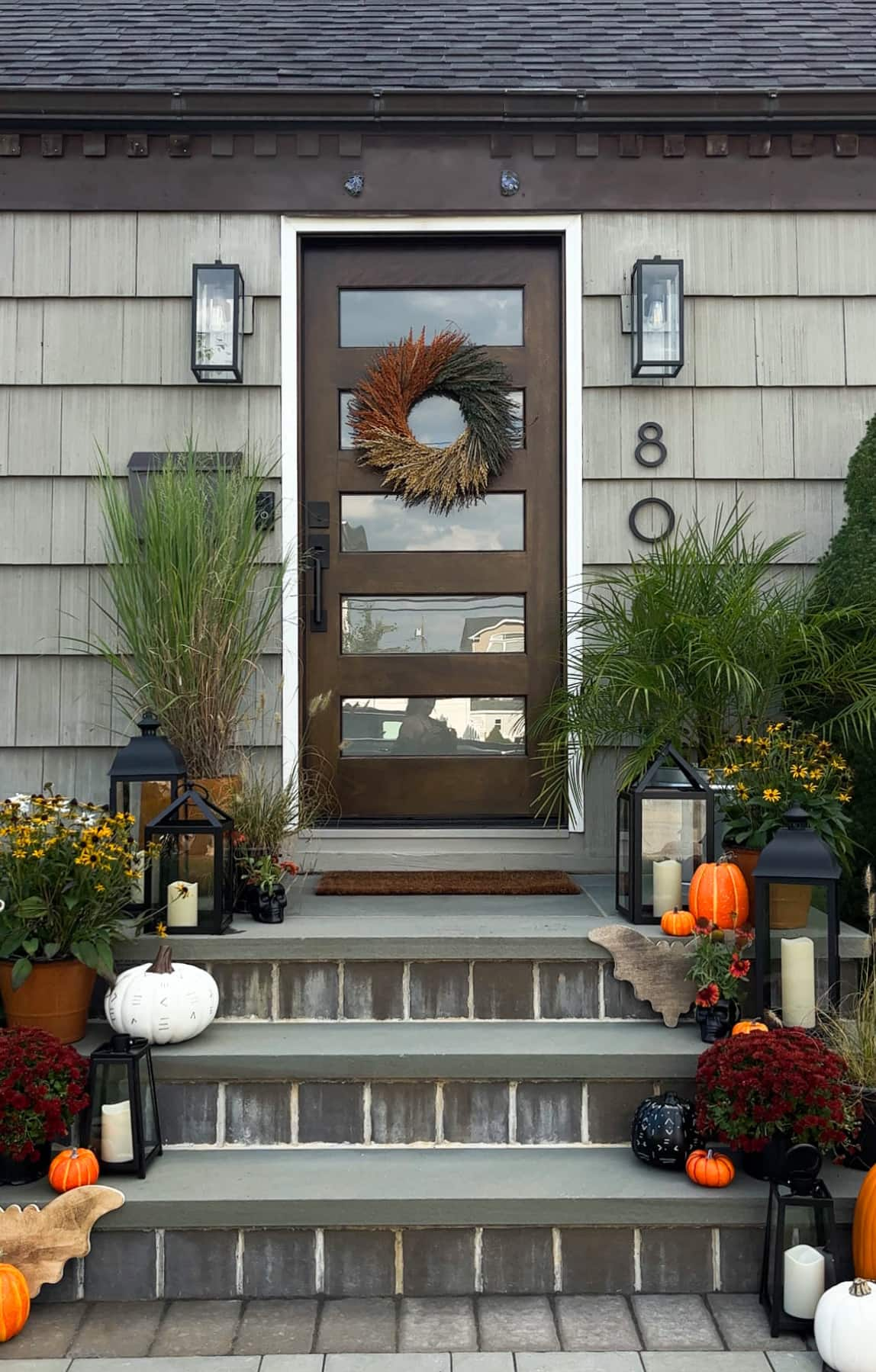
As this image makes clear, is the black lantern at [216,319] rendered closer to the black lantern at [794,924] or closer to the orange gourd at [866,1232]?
the black lantern at [794,924]

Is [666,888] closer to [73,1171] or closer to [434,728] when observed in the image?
[434,728]

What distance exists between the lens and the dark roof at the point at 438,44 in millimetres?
3443

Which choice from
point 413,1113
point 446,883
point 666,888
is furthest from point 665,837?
point 413,1113

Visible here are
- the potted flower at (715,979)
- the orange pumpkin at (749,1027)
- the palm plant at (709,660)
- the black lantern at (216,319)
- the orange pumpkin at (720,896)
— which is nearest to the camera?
the orange pumpkin at (749,1027)

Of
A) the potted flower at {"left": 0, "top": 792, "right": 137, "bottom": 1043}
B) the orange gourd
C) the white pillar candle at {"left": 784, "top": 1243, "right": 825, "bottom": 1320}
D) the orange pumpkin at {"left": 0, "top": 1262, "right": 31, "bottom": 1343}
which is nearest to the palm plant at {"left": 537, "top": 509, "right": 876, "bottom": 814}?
the orange gourd

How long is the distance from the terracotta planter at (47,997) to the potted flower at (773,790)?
152cm

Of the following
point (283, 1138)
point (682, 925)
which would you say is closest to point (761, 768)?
point (682, 925)

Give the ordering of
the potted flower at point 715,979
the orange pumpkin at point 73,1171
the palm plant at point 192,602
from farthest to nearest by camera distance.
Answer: the palm plant at point 192,602 < the potted flower at point 715,979 < the orange pumpkin at point 73,1171

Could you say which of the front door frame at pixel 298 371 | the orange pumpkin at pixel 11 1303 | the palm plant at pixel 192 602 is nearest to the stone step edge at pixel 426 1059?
the orange pumpkin at pixel 11 1303

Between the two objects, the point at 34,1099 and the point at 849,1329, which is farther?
the point at 34,1099

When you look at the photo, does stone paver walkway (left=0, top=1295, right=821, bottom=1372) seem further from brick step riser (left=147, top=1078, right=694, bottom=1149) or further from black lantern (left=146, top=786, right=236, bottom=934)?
black lantern (left=146, top=786, right=236, bottom=934)

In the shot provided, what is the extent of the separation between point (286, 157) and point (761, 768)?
2.38 m

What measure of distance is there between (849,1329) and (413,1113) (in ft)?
2.97

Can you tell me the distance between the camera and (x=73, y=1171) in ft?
6.71
